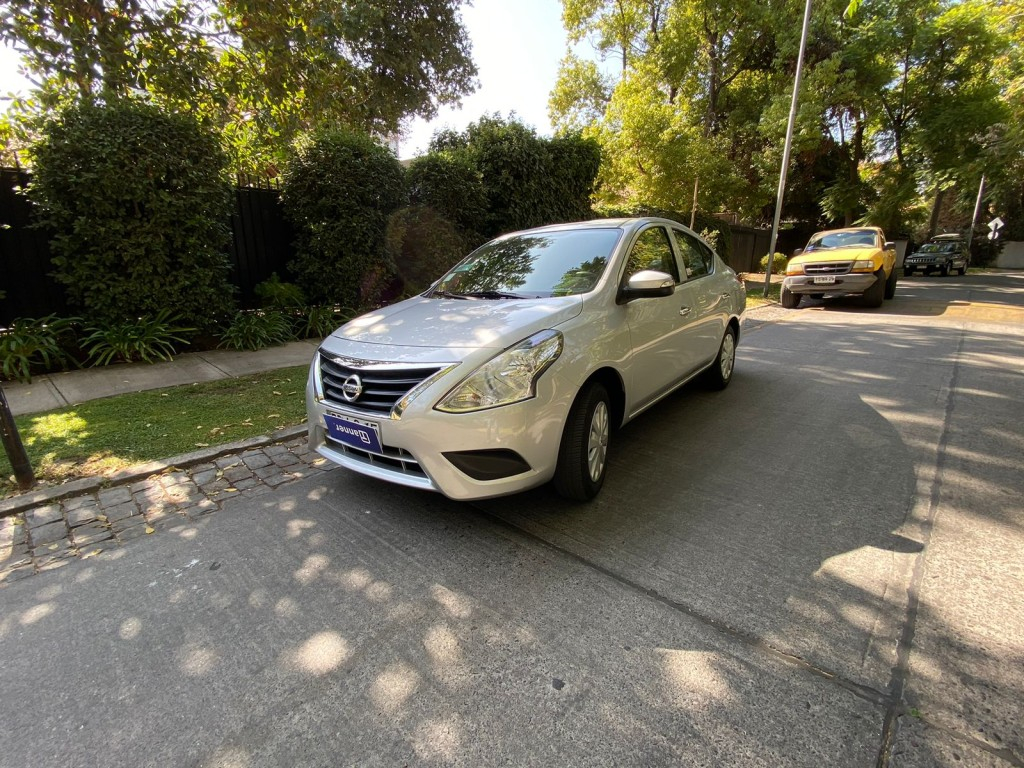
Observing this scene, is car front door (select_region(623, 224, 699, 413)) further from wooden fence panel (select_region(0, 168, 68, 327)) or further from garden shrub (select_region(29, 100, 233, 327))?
wooden fence panel (select_region(0, 168, 68, 327))

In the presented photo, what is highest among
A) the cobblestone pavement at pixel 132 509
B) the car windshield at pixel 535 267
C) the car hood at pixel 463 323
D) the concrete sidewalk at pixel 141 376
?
the car windshield at pixel 535 267

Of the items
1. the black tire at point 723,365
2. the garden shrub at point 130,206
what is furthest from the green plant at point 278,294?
the black tire at point 723,365

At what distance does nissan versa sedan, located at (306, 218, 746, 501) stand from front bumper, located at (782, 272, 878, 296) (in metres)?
9.39

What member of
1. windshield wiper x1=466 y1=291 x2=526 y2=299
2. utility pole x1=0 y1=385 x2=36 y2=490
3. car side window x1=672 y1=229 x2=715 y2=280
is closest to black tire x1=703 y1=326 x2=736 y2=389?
car side window x1=672 y1=229 x2=715 y2=280

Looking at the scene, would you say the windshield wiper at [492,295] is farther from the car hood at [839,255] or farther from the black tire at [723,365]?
the car hood at [839,255]

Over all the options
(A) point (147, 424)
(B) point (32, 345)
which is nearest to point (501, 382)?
(A) point (147, 424)

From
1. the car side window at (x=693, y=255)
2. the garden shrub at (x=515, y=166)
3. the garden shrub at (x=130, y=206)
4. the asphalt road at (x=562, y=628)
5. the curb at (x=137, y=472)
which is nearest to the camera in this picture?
the asphalt road at (x=562, y=628)

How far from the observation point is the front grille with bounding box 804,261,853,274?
1147 centimetres

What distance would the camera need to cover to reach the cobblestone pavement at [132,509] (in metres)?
2.82

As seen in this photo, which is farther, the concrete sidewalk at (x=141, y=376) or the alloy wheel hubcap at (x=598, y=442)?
the concrete sidewalk at (x=141, y=376)

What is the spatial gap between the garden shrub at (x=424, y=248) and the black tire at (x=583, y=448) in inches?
246

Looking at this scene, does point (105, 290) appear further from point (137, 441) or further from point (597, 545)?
point (597, 545)

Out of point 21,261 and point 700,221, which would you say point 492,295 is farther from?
point 700,221

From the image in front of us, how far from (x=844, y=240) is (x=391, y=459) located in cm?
1362
